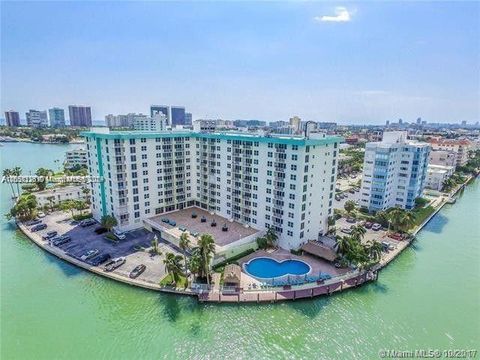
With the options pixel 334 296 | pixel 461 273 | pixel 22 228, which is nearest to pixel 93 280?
pixel 22 228

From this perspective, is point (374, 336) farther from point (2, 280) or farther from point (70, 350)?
point (2, 280)

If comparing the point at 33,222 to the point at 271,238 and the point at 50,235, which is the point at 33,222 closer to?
the point at 50,235

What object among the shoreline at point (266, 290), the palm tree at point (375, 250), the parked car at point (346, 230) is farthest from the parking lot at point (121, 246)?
the parked car at point (346, 230)

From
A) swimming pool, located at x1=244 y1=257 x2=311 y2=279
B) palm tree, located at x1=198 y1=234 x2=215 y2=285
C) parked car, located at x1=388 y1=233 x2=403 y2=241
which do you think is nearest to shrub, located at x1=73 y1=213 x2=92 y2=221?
palm tree, located at x1=198 y1=234 x2=215 y2=285

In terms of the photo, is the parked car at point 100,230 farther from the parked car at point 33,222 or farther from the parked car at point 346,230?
the parked car at point 346,230

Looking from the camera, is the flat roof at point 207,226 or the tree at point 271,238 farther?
the flat roof at point 207,226

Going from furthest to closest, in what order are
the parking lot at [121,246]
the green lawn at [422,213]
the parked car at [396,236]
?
1. the green lawn at [422,213]
2. the parked car at [396,236]
3. the parking lot at [121,246]
